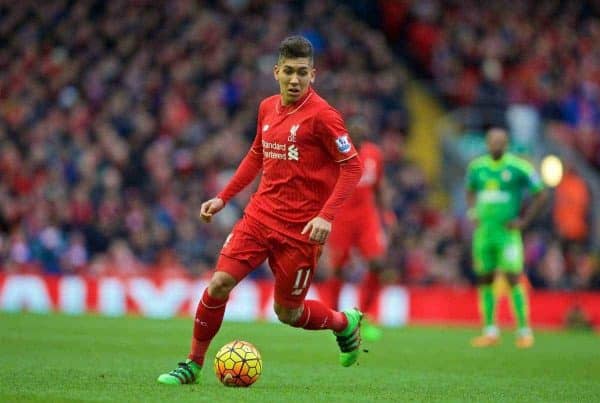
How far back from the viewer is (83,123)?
838 inches

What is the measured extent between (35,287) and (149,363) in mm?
10056

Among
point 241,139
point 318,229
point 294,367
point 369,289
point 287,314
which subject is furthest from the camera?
point 241,139

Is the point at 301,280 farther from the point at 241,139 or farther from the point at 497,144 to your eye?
the point at 241,139

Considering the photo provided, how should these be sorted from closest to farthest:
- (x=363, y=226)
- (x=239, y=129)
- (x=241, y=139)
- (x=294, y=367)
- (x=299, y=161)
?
1. (x=299, y=161)
2. (x=294, y=367)
3. (x=363, y=226)
4. (x=241, y=139)
5. (x=239, y=129)

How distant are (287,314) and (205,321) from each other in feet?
1.99

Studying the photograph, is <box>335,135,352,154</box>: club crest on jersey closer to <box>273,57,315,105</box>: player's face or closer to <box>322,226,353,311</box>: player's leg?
<box>273,57,315,105</box>: player's face

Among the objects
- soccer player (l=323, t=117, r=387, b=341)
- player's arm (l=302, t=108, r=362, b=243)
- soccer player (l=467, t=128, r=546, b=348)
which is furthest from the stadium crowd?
player's arm (l=302, t=108, r=362, b=243)

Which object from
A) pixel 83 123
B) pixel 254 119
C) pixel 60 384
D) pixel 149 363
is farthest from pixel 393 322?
pixel 60 384

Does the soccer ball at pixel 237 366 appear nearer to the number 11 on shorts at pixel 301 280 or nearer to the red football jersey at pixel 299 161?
the number 11 on shorts at pixel 301 280

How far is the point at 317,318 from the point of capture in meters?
8.64

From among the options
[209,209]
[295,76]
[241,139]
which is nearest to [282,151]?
[295,76]

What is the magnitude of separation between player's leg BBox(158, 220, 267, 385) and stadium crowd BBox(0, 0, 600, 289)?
34.5ft

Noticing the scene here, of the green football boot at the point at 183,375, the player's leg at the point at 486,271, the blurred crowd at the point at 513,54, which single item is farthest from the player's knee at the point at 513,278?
the blurred crowd at the point at 513,54

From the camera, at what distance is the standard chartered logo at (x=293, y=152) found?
817 centimetres
